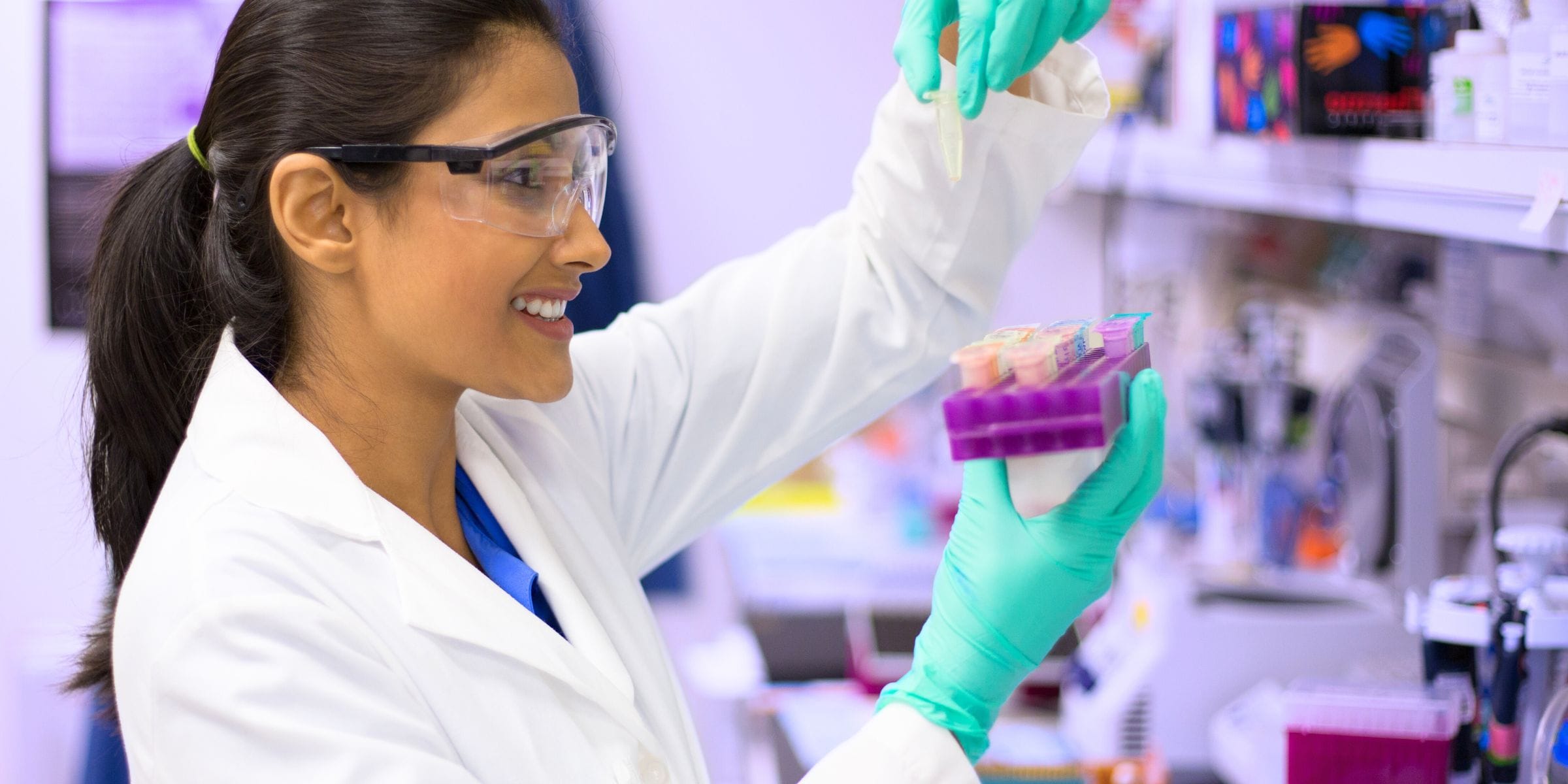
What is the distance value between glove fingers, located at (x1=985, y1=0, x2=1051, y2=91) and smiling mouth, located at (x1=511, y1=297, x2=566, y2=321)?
453 millimetres

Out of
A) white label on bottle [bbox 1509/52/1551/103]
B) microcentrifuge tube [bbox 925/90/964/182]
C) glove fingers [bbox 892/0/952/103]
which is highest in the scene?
glove fingers [bbox 892/0/952/103]

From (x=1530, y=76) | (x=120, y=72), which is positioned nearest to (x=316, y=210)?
(x=1530, y=76)

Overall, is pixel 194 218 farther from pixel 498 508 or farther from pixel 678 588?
pixel 678 588

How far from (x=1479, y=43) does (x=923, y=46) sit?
0.54 m

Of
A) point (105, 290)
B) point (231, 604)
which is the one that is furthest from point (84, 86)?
point (231, 604)

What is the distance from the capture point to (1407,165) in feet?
4.49

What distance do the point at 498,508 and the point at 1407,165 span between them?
0.99 meters

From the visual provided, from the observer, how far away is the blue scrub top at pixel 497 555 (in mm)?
1296

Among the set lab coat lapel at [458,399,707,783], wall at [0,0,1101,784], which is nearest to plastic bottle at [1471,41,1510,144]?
lab coat lapel at [458,399,707,783]

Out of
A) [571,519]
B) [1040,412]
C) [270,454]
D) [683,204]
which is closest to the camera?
[1040,412]

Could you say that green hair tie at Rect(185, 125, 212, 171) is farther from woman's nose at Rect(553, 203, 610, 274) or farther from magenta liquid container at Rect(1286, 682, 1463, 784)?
magenta liquid container at Rect(1286, 682, 1463, 784)

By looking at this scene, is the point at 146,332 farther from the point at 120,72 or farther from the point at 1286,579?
the point at 120,72

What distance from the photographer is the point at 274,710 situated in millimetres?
993

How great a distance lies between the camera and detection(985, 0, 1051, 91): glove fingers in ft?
3.91
